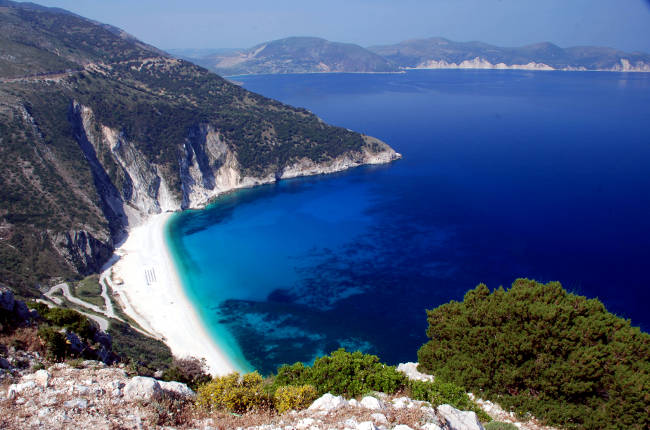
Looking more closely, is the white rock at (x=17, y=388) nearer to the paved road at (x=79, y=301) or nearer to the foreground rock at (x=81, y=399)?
the foreground rock at (x=81, y=399)

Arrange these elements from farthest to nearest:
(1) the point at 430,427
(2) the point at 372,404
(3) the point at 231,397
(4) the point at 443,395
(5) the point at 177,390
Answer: (4) the point at 443,395, (5) the point at 177,390, (3) the point at 231,397, (2) the point at 372,404, (1) the point at 430,427

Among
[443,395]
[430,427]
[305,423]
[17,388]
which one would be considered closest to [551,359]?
[443,395]

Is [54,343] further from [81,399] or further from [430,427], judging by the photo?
[430,427]

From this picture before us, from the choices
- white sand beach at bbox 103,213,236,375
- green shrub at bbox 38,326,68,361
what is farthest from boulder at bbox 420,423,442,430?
white sand beach at bbox 103,213,236,375

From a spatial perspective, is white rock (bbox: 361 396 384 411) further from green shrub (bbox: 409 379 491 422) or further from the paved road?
the paved road

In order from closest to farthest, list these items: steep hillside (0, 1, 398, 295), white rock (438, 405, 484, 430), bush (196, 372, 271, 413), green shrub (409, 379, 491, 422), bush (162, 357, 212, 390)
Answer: white rock (438, 405, 484, 430) → bush (196, 372, 271, 413) → green shrub (409, 379, 491, 422) → bush (162, 357, 212, 390) → steep hillside (0, 1, 398, 295)

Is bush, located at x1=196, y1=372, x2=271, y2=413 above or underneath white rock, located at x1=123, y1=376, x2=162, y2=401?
underneath
